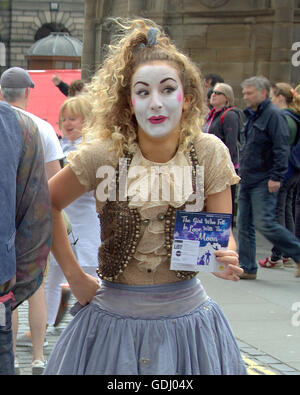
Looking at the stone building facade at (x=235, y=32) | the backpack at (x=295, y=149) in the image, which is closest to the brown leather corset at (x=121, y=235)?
the backpack at (x=295, y=149)

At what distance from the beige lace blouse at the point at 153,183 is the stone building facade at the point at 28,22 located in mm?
53552

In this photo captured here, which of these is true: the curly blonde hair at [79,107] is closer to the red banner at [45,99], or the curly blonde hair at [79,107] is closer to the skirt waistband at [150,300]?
the skirt waistband at [150,300]

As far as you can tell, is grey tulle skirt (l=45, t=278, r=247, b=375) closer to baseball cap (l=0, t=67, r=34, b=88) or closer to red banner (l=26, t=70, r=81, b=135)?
baseball cap (l=0, t=67, r=34, b=88)

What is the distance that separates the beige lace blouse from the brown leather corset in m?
0.02

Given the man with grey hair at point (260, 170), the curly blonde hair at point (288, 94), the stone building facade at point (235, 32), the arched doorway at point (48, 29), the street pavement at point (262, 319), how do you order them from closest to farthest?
the street pavement at point (262, 319)
the man with grey hair at point (260, 170)
the curly blonde hair at point (288, 94)
the stone building facade at point (235, 32)
the arched doorway at point (48, 29)

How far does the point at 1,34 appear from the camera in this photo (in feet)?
186

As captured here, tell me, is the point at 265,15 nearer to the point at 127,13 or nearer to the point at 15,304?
the point at 127,13

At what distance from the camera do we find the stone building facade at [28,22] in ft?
183

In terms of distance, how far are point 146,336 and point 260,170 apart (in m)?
6.09

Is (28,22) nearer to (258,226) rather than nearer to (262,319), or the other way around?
(258,226)

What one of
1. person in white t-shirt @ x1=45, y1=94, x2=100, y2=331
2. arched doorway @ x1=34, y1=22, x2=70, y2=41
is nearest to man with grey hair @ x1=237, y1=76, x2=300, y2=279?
person in white t-shirt @ x1=45, y1=94, x2=100, y2=331

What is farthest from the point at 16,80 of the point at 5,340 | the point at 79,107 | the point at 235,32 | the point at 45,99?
the point at 235,32

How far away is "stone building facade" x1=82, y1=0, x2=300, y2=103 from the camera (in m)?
14.7

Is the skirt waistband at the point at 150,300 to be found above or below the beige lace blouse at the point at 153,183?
below
